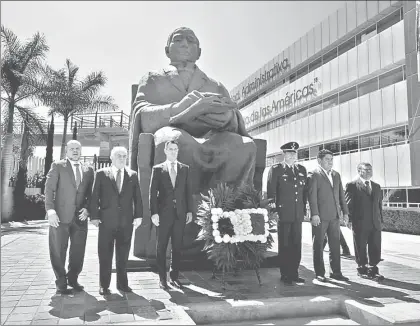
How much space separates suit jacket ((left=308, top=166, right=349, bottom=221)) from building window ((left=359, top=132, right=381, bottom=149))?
1355cm

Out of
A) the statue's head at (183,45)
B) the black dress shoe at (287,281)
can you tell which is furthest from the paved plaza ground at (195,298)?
the statue's head at (183,45)

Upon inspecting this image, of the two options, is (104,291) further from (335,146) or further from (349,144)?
(335,146)

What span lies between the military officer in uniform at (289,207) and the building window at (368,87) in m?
14.5

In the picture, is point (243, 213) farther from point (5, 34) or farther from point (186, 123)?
point (5, 34)

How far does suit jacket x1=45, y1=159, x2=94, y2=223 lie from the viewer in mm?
4461

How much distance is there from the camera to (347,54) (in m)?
19.8

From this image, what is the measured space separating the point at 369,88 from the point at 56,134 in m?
17.1

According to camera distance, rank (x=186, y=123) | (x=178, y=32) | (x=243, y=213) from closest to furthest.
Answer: (x=243, y=213) < (x=186, y=123) < (x=178, y=32)

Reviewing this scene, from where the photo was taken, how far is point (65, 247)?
4.54 m

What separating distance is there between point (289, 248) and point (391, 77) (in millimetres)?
14598

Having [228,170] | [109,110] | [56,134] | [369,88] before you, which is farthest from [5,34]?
[369,88]

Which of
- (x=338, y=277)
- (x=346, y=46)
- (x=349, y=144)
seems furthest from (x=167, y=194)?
(x=346, y=46)

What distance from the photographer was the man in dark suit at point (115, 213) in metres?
4.48

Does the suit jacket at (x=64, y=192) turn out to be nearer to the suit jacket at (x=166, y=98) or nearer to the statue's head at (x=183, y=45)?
the suit jacket at (x=166, y=98)
